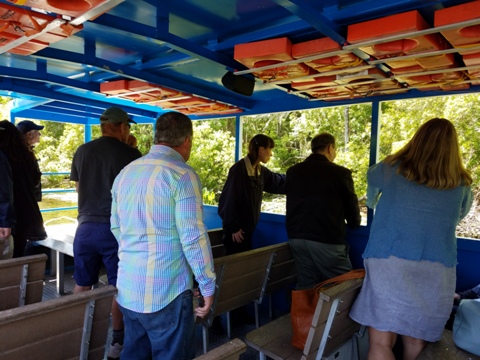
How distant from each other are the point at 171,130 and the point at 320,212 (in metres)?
1.46

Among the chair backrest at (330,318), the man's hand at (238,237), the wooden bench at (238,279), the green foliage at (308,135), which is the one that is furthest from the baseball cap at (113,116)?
the green foliage at (308,135)

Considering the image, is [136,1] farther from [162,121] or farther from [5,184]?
[5,184]

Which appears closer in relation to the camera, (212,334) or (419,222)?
(419,222)

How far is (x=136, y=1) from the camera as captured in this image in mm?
1889

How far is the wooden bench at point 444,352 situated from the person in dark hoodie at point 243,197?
1635 mm

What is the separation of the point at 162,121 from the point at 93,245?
116 cm

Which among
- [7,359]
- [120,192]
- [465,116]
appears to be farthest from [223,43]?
[465,116]

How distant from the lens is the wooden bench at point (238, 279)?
2348mm

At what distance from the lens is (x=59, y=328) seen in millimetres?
1518

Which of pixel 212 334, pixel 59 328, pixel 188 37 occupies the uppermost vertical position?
pixel 188 37

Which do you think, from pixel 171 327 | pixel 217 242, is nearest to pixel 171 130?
pixel 171 327

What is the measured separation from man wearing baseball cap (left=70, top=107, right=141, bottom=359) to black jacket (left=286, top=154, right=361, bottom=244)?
1275 mm

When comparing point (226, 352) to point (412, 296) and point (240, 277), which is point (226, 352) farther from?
point (240, 277)

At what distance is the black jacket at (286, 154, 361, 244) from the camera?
2639 mm
